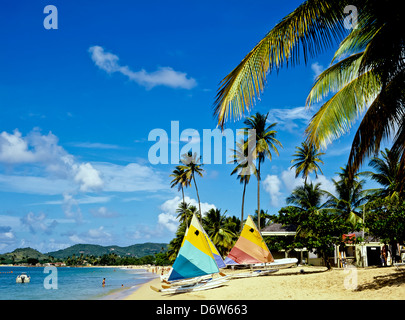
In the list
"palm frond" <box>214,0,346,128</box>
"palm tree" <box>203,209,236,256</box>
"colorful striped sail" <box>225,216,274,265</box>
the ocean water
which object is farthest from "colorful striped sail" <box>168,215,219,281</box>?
"palm tree" <box>203,209,236,256</box>

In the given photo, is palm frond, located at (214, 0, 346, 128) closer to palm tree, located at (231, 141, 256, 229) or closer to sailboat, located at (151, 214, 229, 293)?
sailboat, located at (151, 214, 229, 293)

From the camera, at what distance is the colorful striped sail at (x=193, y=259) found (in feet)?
55.9

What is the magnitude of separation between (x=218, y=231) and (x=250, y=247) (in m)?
23.6

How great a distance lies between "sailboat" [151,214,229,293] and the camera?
672 inches

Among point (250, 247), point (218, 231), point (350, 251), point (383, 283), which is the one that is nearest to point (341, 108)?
point (383, 283)

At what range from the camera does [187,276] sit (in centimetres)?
1725

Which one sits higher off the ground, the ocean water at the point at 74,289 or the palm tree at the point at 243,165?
the palm tree at the point at 243,165

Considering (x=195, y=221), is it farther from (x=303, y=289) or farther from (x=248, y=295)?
(x=303, y=289)

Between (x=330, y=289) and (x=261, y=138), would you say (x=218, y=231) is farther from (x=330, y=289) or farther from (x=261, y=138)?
(x=330, y=289)

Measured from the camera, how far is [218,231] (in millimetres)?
45188

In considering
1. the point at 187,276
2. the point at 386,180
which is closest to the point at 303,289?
the point at 187,276

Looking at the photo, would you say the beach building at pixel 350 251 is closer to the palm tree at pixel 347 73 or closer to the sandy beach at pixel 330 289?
the sandy beach at pixel 330 289

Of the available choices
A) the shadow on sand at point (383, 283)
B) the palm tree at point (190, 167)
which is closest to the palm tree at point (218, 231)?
the palm tree at point (190, 167)
